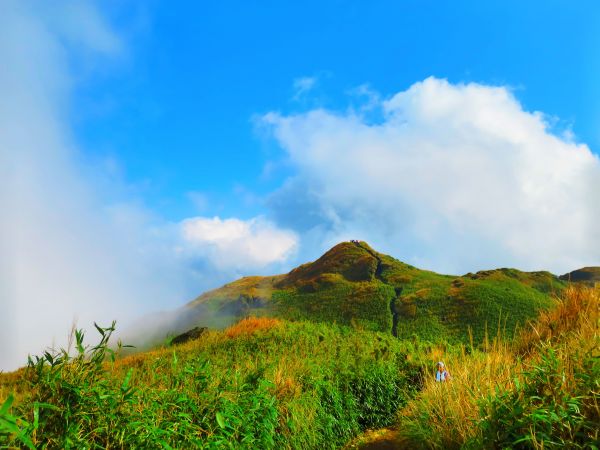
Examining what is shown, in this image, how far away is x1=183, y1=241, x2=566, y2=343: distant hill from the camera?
22797 millimetres

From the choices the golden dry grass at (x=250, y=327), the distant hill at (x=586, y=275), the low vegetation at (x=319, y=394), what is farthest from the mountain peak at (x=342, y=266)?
the distant hill at (x=586, y=275)

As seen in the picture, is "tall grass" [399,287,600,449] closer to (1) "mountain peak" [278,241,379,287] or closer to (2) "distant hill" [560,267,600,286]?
(1) "mountain peak" [278,241,379,287]

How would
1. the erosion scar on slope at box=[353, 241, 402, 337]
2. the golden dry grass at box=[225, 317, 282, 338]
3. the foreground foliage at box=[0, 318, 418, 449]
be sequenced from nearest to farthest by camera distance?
the foreground foliage at box=[0, 318, 418, 449], the golden dry grass at box=[225, 317, 282, 338], the erosion scar on slope at box=[353, 241, 402, 337]

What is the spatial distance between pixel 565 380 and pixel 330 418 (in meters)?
4.25

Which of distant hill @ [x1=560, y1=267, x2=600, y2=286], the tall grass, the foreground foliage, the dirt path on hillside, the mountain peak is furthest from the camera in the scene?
distant hill @ [x1=560, y1=267, x2=600, y2=286]

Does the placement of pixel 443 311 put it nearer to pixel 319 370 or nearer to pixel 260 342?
pixel 260 342

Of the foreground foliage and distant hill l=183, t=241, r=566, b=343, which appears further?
distant hill l=183, t=241, r=566, b=343

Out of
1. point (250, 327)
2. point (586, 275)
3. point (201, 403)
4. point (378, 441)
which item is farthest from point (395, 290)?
point (201, 403)

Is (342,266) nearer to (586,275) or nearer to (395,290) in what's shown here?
(395,290)

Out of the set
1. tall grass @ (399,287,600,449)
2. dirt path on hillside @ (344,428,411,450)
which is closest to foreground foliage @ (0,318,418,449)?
dirt path on hillside @ (344,428,411,450)

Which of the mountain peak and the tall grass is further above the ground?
the mountain peak

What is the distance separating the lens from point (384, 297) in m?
26.9

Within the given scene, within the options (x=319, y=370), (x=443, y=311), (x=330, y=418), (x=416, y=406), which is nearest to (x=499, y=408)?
(x=416, y=406)

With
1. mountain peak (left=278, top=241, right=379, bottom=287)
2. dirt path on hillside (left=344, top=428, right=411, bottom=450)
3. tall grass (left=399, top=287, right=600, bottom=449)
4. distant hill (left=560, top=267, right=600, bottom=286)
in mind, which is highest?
mountain peak (left=278, top=241, right=379, bottom=287)
